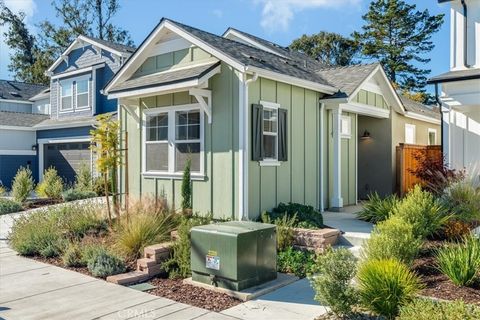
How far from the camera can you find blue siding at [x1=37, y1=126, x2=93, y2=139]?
18.6 metres

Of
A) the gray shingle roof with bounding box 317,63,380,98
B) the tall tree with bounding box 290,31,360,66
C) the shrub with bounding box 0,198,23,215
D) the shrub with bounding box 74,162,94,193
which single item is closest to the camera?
the gray shingle roof with bounding box 317,63,380,98

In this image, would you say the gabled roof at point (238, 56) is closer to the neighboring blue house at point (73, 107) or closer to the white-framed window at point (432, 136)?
the white-framed window at point (432, 136)

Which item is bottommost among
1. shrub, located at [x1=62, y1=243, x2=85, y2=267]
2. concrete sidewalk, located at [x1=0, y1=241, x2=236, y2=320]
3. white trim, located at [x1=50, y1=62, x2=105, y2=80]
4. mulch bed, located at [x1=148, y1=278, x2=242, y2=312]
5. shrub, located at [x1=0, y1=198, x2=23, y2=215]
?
mulch bed, located at [x1=148, y1=278, x2=242, y2=312]

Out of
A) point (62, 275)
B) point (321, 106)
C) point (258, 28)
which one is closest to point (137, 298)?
point (62, 275)

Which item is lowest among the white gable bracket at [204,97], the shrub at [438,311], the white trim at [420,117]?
the shrub at [438,311]

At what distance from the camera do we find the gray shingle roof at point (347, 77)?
10586 millimetres

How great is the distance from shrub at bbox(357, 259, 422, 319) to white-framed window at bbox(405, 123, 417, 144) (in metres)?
10.7

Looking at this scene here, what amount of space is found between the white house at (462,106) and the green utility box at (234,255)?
6284mm

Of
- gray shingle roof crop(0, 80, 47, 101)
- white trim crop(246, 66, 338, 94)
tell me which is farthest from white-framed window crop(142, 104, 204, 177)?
gray shingle roof crop(0, 80, 47, 101)

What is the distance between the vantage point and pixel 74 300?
541 cm

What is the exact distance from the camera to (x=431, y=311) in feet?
12.8

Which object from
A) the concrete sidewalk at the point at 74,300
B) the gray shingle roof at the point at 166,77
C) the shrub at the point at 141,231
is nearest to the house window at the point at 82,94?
the gray shingle roof at the point at 166,77

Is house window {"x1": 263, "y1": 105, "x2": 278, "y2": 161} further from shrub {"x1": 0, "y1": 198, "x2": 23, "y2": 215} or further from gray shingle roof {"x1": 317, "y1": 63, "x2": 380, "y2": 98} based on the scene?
shrub {"x1": 0, "y1": 198, "x2": 23, "y2": 215}

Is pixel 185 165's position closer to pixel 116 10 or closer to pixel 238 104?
pixel 238 104
